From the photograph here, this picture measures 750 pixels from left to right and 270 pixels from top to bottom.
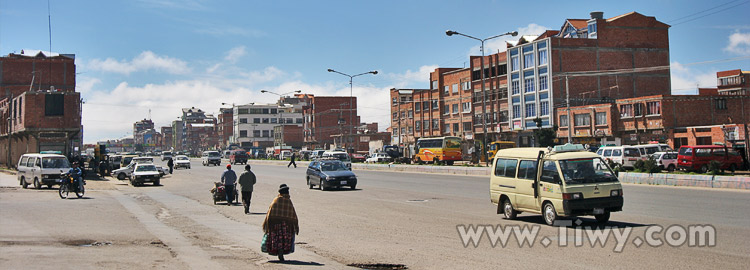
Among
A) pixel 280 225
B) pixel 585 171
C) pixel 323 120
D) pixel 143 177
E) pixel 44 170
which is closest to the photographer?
pixel 280 225

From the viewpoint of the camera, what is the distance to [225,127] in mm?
185750

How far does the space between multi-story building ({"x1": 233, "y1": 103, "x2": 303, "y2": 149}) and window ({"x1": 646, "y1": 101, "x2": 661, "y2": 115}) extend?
11318 centimetres

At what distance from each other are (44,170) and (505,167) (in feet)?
90.1

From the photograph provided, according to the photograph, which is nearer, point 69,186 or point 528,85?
point 69,186

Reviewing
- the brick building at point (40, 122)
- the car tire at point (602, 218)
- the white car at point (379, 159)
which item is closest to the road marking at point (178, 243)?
the car tire at point (602, 218)

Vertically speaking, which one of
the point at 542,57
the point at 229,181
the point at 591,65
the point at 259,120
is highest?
the point at 542,57

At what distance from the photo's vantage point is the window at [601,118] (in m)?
62.0

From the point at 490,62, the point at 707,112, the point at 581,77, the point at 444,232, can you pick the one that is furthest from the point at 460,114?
the point at 444,232

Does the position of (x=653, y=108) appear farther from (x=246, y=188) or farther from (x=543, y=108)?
(x=246, y=188)

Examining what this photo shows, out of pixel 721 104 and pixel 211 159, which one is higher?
pixel 721 104

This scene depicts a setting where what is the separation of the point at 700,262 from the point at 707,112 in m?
56.2

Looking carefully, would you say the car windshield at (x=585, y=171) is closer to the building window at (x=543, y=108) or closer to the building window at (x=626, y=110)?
the building window at (x=626, y=110)

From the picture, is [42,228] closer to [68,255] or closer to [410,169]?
→ [68,255]

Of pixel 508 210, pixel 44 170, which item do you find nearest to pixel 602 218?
pixel 508 210
